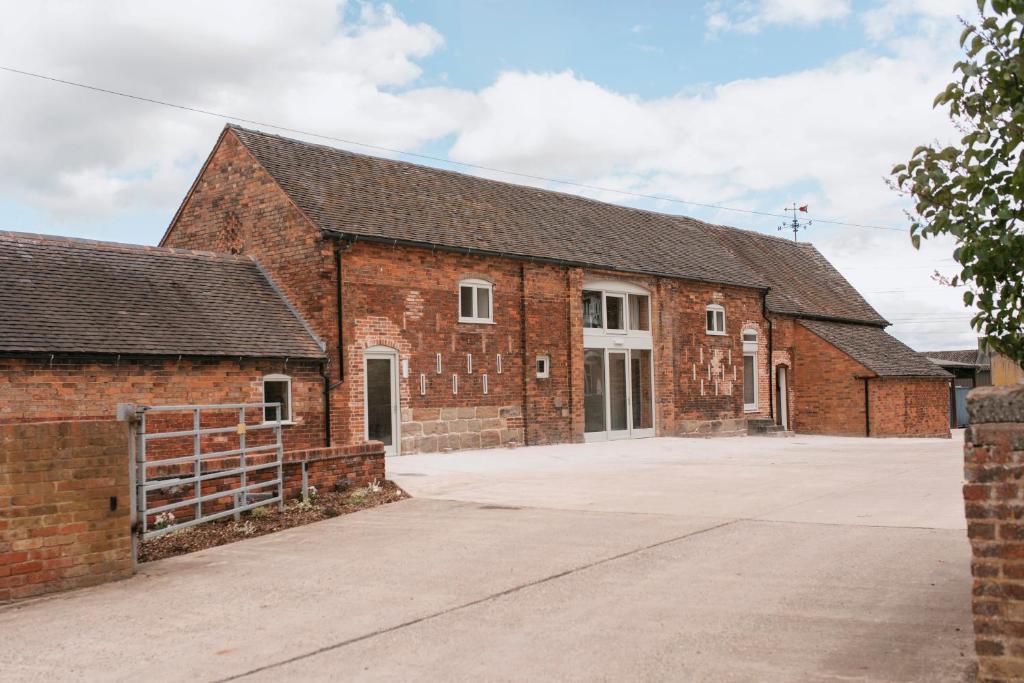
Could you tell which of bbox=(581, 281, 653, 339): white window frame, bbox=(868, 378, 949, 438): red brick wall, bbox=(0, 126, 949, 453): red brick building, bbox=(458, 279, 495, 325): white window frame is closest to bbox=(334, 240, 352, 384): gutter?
bbox=(0, 126, 949, 453): red brick building

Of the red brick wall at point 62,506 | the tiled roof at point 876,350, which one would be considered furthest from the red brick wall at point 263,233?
the tiled roof at point 876,350

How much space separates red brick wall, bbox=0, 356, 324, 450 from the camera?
1536 cm

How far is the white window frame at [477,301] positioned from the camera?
2211cm

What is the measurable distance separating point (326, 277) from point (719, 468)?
343 inches

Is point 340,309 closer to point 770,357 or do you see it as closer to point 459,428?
point 459,428

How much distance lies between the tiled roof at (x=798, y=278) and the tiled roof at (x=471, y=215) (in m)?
2.62

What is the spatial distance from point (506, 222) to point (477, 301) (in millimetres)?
3226

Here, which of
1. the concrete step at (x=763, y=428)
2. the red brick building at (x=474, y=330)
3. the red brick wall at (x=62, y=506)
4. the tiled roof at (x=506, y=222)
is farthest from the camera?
the concrete step at (x=763, y=428)

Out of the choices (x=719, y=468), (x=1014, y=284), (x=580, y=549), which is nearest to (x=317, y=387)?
(x=719, y=468)

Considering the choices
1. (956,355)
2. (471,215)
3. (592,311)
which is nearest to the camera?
(471,215)

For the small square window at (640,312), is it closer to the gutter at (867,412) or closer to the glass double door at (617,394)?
the glass double door at (617,394)

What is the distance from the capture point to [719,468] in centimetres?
1719

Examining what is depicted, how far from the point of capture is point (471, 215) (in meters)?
24.1

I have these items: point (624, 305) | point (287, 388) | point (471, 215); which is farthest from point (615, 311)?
point (287, 388)
